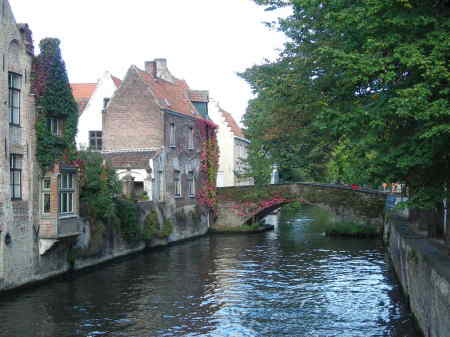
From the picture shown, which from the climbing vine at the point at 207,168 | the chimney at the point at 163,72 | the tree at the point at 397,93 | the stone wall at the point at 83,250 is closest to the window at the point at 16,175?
the stone wall at the point at 83,250

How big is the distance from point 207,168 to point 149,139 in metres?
7.07

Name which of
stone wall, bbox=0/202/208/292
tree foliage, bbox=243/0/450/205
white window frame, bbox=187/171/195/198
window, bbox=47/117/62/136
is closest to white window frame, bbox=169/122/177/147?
white window frame, bbox=187/171/195/198

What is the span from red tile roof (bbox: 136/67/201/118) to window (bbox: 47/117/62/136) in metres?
12.8

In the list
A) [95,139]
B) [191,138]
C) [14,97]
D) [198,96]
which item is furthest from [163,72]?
[14,97]

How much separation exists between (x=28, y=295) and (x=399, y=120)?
12.6 meters

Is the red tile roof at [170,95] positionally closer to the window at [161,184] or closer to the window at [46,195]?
the window at [161,184]

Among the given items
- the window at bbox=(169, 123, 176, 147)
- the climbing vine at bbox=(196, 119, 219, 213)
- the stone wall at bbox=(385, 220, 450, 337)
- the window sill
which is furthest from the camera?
the climbing vine at bbox=(196, 119, 219, 213)

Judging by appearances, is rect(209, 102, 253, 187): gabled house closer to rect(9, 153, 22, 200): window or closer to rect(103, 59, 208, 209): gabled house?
rect(103, 59, 208, 209): gabled house

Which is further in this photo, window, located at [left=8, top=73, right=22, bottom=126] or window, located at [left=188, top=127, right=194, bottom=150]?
window, located at [left=188, top=127, right=194, bottom=150]

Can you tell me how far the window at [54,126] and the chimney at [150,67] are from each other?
1777cm

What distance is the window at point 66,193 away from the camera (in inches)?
863

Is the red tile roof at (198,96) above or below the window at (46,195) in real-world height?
above

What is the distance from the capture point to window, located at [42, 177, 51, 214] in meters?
21.3

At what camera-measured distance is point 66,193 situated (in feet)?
73.3
